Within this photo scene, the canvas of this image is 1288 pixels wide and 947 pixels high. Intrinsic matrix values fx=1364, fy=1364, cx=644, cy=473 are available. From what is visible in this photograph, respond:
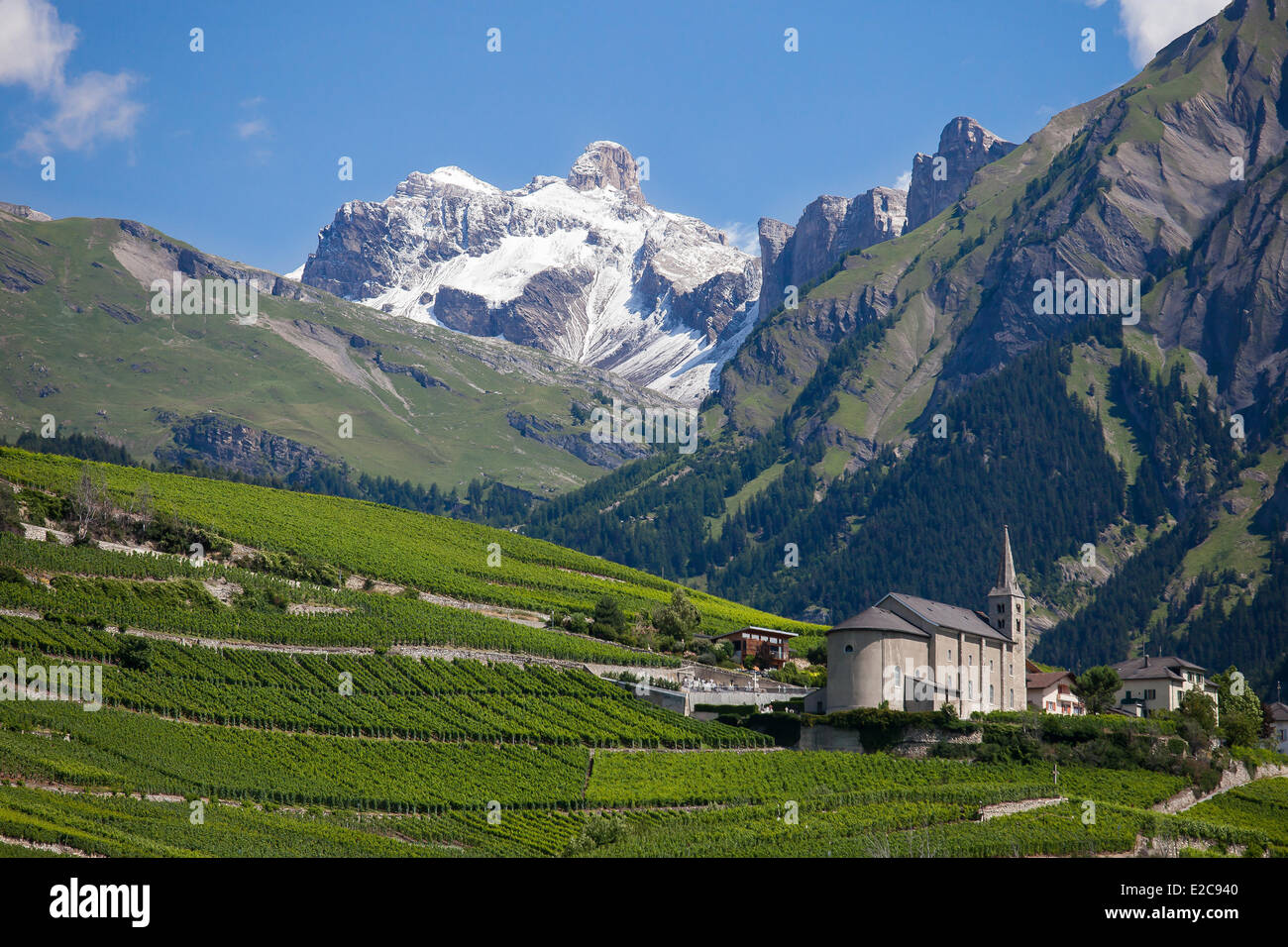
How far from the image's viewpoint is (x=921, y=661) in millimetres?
99125

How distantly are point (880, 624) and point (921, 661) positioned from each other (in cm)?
539

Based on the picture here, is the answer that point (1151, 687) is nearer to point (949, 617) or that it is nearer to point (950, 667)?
point (949, 617)

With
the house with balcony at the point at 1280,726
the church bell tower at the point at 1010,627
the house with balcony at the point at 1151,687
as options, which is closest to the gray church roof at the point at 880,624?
the church bell tower at the point at 1010,627

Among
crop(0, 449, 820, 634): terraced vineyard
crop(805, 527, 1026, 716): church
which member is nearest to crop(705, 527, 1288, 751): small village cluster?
crop(805, 527, 1026, 716): church

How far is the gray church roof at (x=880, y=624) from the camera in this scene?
9588 cm

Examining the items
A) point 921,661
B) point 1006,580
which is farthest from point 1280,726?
point 921,661

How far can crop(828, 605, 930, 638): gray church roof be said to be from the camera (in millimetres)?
95875

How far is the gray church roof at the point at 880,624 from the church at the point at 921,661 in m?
A: 0.07

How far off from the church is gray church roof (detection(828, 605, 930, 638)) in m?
0.07

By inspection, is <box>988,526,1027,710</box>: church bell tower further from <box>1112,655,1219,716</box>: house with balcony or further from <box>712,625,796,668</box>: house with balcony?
<box>712,625,796,668</box>: house with balcony

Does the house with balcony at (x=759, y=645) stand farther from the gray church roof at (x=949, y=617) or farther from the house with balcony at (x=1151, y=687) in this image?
the house with balcony at (x=1151, y=687)

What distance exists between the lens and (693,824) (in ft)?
235

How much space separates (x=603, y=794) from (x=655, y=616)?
4846cm
